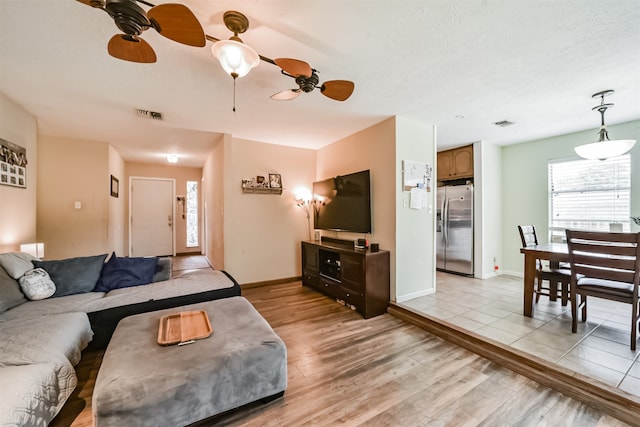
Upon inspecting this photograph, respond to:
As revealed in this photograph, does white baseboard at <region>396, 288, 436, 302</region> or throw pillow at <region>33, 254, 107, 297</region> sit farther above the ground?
throw pillow at <region>33, 254, 107, 297</region>

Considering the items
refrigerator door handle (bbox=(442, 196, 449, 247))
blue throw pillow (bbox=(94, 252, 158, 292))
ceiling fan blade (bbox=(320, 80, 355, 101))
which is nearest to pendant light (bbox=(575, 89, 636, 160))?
refrigerator door handle (bbox=(442, 196, 449, 247))

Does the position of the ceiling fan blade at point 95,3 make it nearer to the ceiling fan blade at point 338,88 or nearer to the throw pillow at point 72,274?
the ceiling fan blade at point 338,88

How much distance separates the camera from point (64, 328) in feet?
5.90

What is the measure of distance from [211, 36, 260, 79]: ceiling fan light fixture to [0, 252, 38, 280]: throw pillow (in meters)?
2.67

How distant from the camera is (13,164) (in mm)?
2830

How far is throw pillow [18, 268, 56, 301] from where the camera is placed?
223cm

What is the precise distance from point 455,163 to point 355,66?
11.8 feet

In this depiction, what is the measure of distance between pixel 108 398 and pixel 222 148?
3.58 m

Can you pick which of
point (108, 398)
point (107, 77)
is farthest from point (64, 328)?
Result: point (107, 77)

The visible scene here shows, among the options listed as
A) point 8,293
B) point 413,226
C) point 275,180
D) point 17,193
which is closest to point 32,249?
point 17,193

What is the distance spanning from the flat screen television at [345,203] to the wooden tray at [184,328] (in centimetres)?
233

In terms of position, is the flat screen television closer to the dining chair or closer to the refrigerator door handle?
the dining chair

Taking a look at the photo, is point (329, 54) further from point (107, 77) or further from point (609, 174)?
point (609, 174)

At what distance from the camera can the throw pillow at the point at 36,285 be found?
2227 millimetres
